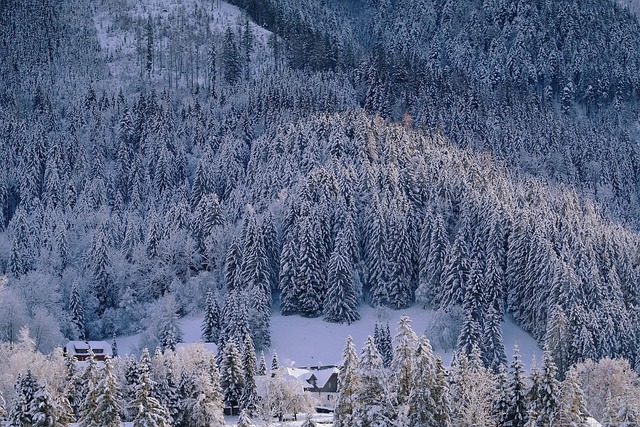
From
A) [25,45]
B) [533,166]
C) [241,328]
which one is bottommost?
[241,328]

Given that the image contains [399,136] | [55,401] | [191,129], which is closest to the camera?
[55,401]

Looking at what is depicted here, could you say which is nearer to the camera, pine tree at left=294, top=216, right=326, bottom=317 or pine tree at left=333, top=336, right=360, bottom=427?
pine tree at left=333, top=336, right=360, bottom=427

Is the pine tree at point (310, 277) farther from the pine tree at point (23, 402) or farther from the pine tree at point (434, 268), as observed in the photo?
the pine tree at point (23, 402)

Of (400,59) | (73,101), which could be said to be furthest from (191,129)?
(400,59)

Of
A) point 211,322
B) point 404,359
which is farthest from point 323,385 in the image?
point 404,359

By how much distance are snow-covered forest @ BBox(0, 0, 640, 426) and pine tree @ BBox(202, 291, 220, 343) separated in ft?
0.78

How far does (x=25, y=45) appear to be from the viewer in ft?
589

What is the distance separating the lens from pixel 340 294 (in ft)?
342

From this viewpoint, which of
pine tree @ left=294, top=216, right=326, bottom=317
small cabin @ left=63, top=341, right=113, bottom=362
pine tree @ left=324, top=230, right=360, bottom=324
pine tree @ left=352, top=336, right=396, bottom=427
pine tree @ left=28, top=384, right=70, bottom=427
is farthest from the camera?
pine tree @ left=294, top=216, right=326, bottom=317

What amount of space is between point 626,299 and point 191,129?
245ft

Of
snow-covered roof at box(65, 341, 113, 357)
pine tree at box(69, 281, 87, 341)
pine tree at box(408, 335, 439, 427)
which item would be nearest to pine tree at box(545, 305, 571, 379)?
pine tree at box(408, 335, 439, 427)

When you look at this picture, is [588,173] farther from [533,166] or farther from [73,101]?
[73,101]

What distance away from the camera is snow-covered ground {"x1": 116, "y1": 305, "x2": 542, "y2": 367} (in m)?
97.1

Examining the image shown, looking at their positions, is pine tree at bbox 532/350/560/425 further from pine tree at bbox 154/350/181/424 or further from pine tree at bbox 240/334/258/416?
pine tree at bbox 154/350/181/424
